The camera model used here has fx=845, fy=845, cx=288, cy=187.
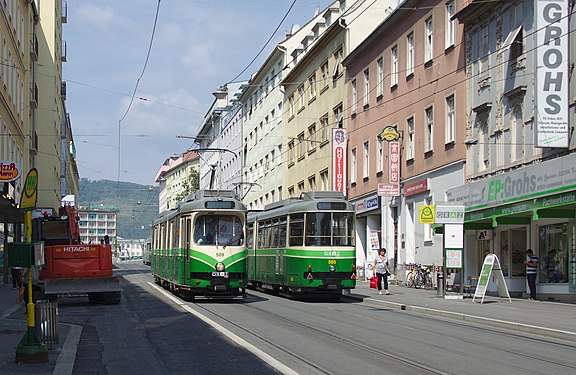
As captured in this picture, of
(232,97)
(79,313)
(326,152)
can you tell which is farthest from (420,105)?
(232,97)

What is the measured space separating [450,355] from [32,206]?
654cm

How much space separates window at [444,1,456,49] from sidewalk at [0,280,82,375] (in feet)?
65.1

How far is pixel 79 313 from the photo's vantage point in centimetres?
2216

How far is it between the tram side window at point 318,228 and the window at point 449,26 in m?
10.4

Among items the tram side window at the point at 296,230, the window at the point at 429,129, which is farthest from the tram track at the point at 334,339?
the window at the point at 429,129

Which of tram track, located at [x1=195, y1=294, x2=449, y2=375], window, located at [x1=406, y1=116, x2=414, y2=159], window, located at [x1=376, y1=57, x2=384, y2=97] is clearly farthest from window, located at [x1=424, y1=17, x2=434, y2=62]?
tram track, located at [x1=195, y1=294, x2=449, y2=375]

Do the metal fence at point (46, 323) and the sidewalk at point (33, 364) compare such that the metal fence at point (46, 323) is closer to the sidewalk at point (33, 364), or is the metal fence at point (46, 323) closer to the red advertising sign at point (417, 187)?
the sidewalk at point (33, 364)

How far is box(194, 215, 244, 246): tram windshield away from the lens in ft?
82.3

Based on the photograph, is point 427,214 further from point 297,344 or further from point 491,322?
point 297,344

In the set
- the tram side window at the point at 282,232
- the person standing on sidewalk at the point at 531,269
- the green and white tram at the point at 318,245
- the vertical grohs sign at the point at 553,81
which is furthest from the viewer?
the tram side window at the point at 282,232

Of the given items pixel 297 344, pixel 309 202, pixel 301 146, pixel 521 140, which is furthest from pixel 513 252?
pixel 301 146

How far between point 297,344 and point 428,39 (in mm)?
24160

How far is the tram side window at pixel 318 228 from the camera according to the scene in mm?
26641

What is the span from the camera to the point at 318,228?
26.7 m
